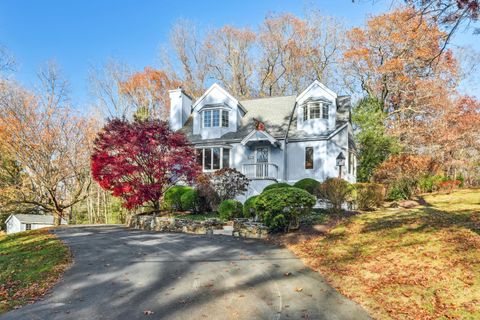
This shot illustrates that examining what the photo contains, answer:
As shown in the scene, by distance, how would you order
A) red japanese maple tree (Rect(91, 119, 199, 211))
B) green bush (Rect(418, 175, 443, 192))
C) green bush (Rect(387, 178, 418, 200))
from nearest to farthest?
red japanese maple tree (Rect(91, 119, 199, 211))
green bush (Rect(387, 178, 418, 200))
green bush (Rect(418, 175, 443, 192))

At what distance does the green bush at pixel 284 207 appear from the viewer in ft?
37.0

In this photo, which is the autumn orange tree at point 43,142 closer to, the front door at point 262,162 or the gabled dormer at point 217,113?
the gabled dormer at point 217,113

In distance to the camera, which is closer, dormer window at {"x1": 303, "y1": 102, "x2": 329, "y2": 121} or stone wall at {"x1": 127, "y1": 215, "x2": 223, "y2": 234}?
stone wall at {"x1": 127, "y1": 215, "x2": 223, "y2": 234}

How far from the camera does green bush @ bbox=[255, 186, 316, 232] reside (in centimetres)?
1129

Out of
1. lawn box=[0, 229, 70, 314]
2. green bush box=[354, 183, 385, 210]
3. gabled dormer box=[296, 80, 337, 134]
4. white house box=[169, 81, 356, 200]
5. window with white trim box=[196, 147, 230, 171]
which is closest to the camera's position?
lawn box=[0, 229, 70, 314]

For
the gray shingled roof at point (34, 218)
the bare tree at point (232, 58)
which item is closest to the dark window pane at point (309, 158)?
the bare tree at point (232, 58)

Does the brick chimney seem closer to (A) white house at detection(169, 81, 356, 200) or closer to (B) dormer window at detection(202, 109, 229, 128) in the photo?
(A) white house at detection(169, 81, 356, 200)

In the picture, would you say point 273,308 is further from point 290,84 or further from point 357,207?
point 290,84

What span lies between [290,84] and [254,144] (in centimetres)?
1670

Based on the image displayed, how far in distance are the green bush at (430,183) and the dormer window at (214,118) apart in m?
13.3

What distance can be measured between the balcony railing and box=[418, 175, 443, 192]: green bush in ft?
28.6

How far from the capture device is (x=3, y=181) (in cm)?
2130

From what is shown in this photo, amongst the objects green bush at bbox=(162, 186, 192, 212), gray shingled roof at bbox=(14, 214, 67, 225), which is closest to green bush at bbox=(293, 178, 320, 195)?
green bush at bbox=(162, 186, 192, 212)

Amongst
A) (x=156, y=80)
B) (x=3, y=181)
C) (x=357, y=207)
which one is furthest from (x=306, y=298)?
(x=156, y=80)
